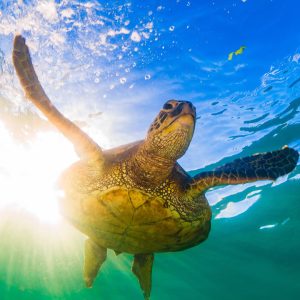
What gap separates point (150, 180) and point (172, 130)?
3.34 feet

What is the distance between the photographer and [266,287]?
1316 inches

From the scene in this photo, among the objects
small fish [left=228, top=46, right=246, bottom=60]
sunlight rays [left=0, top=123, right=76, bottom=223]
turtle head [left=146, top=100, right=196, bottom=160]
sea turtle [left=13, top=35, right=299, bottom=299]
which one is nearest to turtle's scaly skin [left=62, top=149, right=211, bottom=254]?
sea turtle [left=13, top=35, right=299, bottom=299]

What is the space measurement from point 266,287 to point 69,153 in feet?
105

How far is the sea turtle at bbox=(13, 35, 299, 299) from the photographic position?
404 cm

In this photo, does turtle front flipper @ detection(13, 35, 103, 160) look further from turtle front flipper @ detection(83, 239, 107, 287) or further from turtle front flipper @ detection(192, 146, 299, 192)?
turtle front flipper @ detection(83, 239, 107, 287)

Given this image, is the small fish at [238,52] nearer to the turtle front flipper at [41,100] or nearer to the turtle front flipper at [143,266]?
the turtle front flipper at [41,100]

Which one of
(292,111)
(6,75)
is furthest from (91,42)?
(292,111)

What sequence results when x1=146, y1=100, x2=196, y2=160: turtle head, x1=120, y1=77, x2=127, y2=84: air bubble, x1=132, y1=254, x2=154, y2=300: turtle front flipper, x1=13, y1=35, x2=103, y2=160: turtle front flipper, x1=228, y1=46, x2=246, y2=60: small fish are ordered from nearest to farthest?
x1=13, y1=35, x2=103, y2=160: turtle front flipper < x1=146, y1=100, x2=196, y2=160: turtle head < x1=132, y1=254, x2=154, y2=300: turtle front flipper < x1=228, y1=46, x2=246, y2=60: small fish < x1=120, y1=77, x2=127, y2=84: air bubble

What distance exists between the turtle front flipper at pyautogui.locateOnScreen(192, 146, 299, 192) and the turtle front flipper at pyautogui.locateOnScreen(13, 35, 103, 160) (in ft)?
5.69

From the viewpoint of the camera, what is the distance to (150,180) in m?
4.55

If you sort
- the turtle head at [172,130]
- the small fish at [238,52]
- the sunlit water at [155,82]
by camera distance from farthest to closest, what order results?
1. the small fish at [238,52]
2. the sunlit water at [155,82]
3. the turtle head at [172,130]

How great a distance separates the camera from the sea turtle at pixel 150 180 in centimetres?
404

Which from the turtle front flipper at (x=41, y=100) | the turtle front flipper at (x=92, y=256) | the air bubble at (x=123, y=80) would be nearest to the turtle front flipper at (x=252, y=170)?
the turtle front flipper at (x=41, y=100)

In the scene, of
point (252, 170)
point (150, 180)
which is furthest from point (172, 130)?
point (252, 170)
